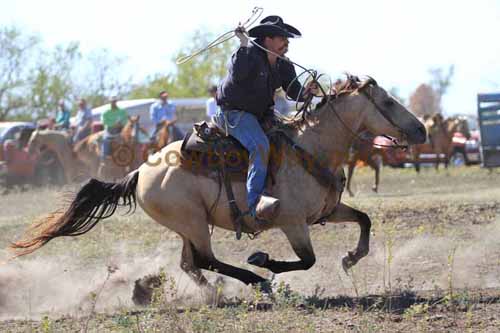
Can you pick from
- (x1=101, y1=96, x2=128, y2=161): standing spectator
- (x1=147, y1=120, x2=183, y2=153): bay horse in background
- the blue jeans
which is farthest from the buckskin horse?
(x1=101, y1=96, x2=128, y2=161): standing spectator

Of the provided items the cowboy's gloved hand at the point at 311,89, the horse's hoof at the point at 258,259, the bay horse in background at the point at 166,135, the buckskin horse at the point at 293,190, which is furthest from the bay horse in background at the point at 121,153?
the horse's hoof at the point at 258,259

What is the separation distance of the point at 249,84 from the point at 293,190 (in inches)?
37.2

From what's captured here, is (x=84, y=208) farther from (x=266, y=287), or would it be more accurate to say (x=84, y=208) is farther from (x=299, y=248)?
(x=299, y=248)

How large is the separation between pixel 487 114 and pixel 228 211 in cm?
1555

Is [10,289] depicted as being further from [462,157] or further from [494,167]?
[462,157]

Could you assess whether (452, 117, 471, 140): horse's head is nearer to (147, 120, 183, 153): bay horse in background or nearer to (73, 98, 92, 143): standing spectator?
(147, 120, 183, 153): bay horse in background

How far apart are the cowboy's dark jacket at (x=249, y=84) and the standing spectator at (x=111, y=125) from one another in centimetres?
1489

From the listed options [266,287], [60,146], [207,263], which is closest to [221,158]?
[207,263]

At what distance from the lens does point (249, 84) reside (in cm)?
785

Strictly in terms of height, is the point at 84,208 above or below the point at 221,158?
below

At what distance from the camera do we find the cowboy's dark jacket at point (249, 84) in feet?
25.5

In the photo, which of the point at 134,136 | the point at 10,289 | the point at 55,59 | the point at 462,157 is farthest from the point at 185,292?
the point at 55,59

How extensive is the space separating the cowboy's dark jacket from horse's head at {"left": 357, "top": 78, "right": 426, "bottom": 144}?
2.53 feet

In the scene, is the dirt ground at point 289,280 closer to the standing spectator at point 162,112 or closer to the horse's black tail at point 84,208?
the horse's black tail at point 84,208
